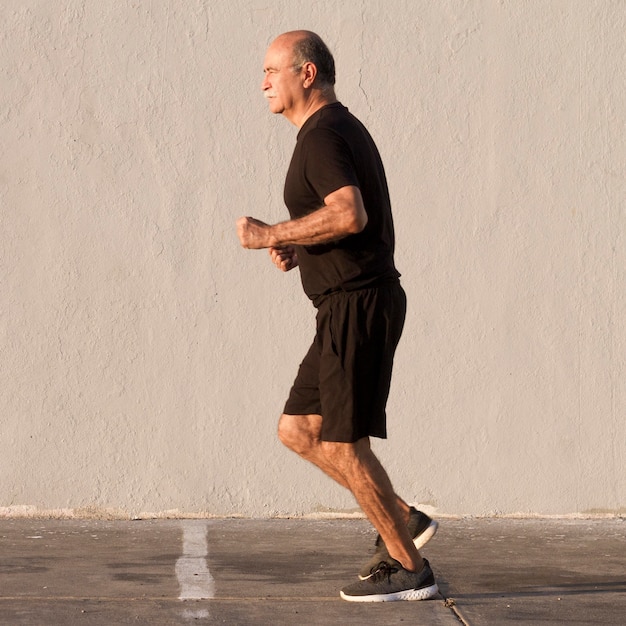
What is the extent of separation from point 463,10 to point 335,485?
7.93 feet

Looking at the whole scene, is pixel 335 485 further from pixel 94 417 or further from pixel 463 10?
pixel 463 10

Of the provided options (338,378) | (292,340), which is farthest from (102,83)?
(338,378)

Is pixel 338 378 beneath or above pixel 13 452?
above

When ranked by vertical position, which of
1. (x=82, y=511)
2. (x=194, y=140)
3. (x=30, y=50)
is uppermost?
(x=30, y=50)

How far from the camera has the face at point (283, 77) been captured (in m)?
4.18

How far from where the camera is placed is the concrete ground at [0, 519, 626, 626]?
3961 millimetres

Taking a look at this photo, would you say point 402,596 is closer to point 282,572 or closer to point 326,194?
point 282,572

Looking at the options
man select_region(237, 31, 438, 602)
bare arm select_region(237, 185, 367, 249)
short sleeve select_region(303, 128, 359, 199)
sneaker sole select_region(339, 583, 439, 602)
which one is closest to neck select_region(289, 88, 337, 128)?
man select_region(237, 31, 438, 602)

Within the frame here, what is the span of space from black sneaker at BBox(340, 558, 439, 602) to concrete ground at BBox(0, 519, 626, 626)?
3cm

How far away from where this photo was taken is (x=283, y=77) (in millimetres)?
4195

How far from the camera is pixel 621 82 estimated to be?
5.84 m

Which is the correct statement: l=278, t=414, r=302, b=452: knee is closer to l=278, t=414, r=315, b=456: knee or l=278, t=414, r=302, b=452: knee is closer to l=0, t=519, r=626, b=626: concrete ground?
l=278, t=414, r=315, b=456: knee

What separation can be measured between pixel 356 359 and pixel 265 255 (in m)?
1.88

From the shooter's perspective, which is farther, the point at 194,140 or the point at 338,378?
the point at 194,140
